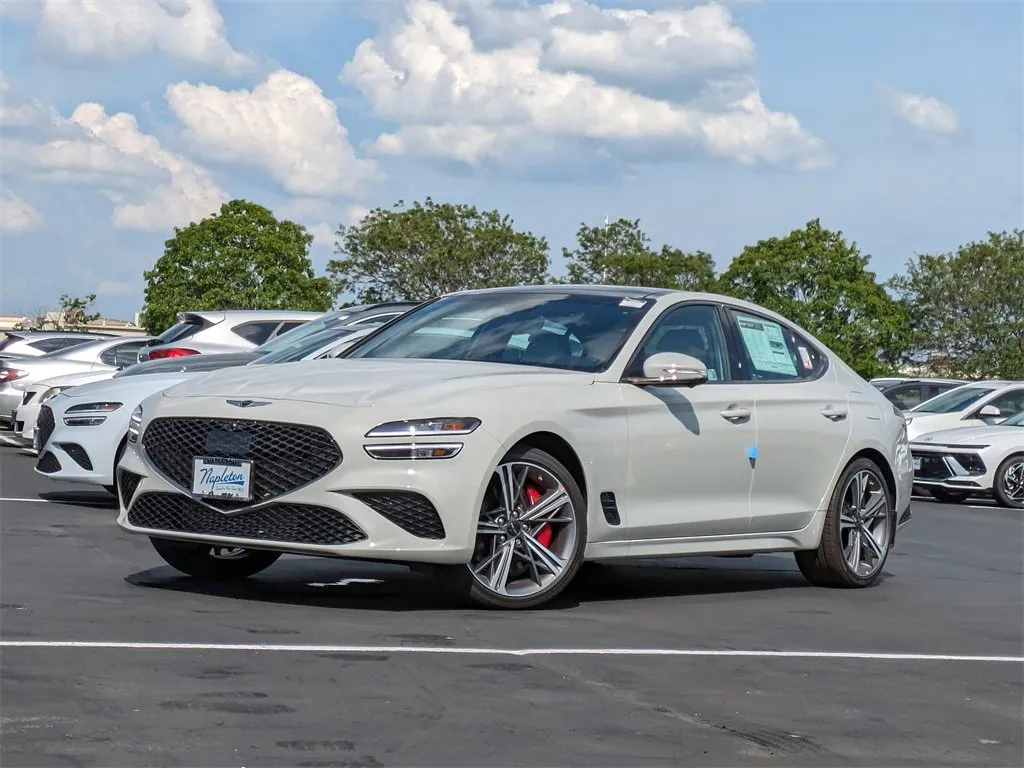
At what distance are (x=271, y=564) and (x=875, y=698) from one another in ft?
13.5

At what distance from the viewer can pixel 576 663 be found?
6.24 meters

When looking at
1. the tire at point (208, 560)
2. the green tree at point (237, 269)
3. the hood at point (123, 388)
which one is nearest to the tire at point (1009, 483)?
the hood at point (123, 388)

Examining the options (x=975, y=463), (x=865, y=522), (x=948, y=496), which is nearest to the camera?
(x=865, y=522)

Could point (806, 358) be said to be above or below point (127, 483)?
above

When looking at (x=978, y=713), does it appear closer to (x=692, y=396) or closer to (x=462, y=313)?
(x=692, y=396)

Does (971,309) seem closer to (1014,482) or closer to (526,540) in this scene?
(1014,482)

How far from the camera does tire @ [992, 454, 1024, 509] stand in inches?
813

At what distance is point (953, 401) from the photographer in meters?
24.2

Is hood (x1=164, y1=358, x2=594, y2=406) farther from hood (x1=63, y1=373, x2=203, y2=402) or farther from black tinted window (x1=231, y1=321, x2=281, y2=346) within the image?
black tinted window (x1=231, y1=321, x2=281, y2=346)

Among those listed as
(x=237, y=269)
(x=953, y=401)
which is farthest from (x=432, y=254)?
(x=953, y=401)

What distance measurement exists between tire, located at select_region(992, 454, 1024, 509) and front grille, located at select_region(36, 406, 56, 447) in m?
11.9

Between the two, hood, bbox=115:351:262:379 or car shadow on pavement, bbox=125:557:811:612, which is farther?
hood, bbox=115:351:262:379

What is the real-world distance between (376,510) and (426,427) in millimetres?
405

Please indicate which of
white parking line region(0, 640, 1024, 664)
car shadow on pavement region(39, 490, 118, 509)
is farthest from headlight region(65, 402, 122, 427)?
white parking line region(0, 640, 1024, 664)
